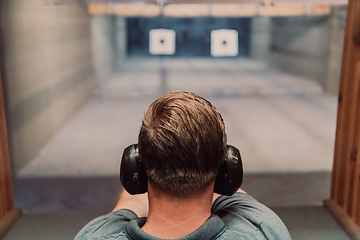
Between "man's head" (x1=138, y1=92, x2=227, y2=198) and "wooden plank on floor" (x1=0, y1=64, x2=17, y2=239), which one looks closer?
"man's head" (x1=138, y1=92, x2=227, y2=198)

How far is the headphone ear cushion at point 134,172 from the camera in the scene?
851mm

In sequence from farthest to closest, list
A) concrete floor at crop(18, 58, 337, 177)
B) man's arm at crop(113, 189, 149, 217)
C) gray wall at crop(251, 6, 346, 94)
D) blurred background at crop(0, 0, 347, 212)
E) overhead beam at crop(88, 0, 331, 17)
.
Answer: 1. gray wall at crop(251, 6, 346, 94)
2. overhead beam at crop(88, 0, 331, 17)
3. concrete floor at crop(18, 58, 337, 177)
4. blurred background at crop(0, 0, 347, 212)
5. man's arm at crop(113, 189, 149, 217)

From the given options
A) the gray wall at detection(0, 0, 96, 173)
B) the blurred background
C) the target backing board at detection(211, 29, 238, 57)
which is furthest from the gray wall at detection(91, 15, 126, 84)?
the target backing board at detection(211, 29, 238, 57)

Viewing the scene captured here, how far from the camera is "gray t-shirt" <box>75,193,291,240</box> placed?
2.43 ft

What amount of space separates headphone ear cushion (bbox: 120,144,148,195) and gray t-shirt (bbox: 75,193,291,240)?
0.26ft

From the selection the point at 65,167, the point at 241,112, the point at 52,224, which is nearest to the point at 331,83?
the point at 241,112

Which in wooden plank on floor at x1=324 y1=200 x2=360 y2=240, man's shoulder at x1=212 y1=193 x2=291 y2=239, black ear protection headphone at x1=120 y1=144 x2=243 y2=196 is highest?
black ear protection headphone at x1=120 y1=144 x2=243 y2=196

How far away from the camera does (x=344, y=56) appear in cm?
172

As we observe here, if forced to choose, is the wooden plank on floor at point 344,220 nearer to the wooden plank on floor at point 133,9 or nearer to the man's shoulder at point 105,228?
the man's shoulder at point 105,228

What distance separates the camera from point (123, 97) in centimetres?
617

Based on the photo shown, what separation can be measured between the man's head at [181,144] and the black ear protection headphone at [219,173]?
2.3 inches

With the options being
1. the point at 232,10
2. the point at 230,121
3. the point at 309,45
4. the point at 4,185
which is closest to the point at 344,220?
the point at 4,185

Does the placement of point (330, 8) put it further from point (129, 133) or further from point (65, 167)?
point (65, 167)

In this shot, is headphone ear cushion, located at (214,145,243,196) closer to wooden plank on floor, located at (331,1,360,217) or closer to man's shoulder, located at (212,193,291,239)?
man's shoulder, located at (212,193,291,239)
